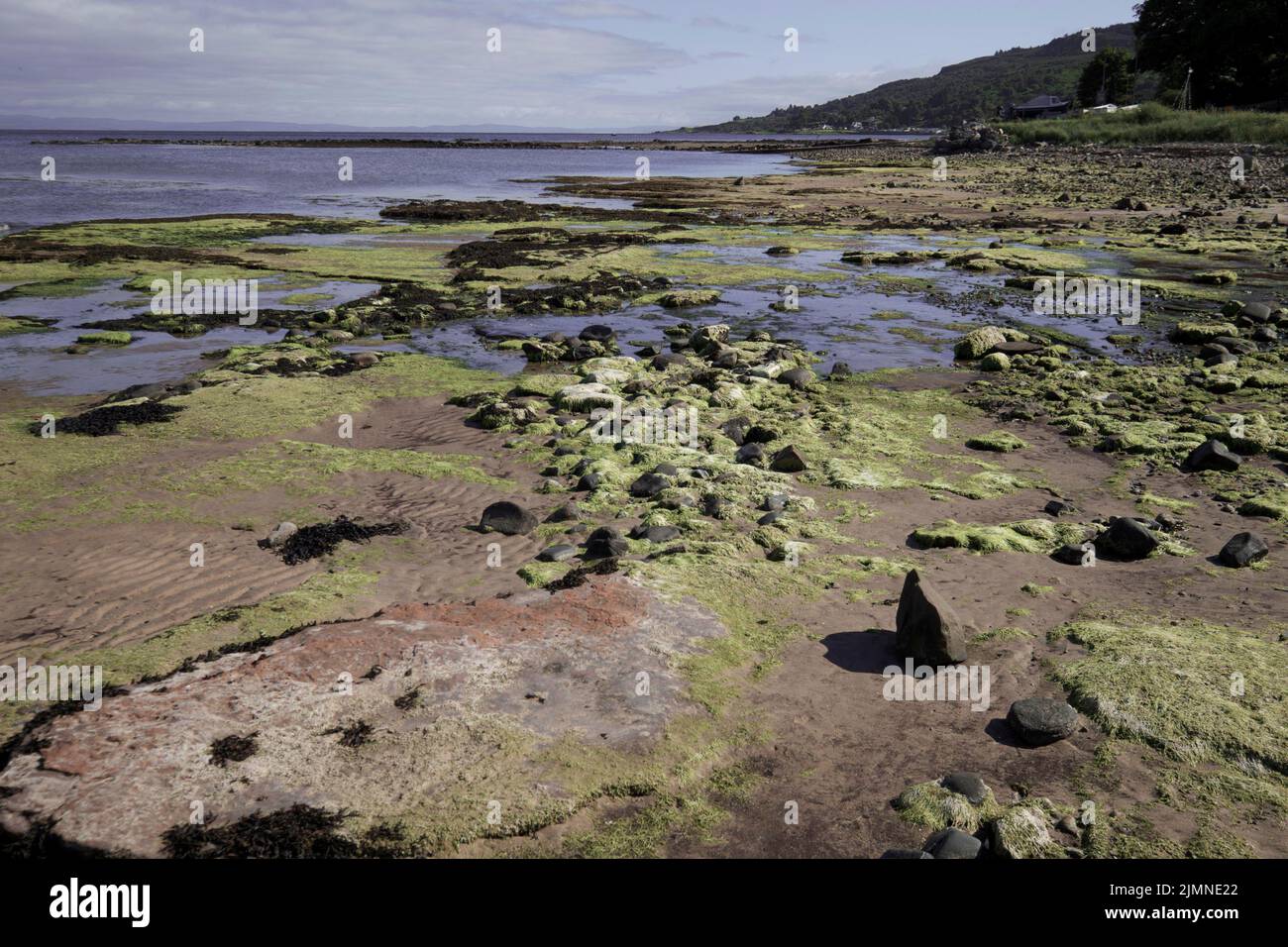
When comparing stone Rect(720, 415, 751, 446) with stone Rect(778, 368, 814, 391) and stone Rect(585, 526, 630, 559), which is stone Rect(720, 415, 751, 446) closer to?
stone Rect(778, 368, 814, 391)

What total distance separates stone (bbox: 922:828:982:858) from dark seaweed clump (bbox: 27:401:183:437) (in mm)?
12282

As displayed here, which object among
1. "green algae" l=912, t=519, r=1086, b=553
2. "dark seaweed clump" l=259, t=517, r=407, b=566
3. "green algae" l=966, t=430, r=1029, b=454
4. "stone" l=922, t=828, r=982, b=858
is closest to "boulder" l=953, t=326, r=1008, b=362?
"green algae" l=966, t=430, r=1029, b=454

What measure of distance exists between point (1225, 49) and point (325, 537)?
94.5 m

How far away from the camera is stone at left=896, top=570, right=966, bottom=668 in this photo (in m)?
6.83

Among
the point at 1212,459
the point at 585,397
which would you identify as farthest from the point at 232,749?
the point at 1212,459

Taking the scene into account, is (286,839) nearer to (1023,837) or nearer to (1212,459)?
(1023,837)

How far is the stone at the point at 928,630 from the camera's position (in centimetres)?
683

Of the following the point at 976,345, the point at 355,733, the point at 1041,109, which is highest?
the point at 1041,109

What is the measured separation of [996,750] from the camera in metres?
5.89

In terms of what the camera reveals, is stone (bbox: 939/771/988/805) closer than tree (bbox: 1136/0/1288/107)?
Yes

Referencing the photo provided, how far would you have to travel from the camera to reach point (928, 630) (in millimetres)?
6875

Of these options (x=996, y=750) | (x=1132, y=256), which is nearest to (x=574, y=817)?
(x=996, y=750)

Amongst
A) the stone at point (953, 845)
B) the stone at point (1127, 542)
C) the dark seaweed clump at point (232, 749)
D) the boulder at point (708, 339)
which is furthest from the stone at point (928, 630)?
the boulder at point (708, 339)
